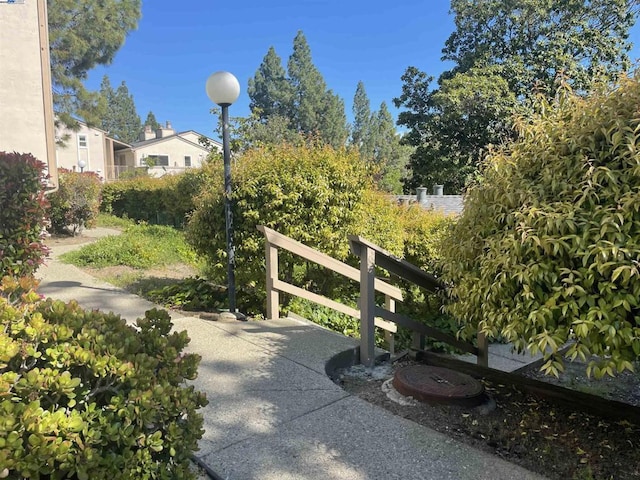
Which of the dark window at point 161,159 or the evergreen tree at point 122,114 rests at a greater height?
the evergreen tree at point 122,114

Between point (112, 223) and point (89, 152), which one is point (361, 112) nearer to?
point (89, 152)

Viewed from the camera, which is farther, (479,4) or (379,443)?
(479,4)

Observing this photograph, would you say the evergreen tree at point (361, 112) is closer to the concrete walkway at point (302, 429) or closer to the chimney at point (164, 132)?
the chimney at point (164, 132)

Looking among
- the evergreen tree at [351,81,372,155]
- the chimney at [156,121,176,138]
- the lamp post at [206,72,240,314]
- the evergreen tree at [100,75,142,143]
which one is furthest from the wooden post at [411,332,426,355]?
the evergreen tree at [100,75,142,143]

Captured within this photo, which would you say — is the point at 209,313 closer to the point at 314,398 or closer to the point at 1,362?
the point at 314,398

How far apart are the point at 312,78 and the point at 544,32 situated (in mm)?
39680

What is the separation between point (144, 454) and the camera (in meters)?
1.44

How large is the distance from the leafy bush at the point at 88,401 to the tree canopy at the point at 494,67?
1879 cm

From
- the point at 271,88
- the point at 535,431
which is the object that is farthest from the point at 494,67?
the point at 271,88

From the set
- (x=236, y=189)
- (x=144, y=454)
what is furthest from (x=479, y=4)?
(x=144, y=454)

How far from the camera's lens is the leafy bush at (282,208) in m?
5.35

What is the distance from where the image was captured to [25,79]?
21.5 feet

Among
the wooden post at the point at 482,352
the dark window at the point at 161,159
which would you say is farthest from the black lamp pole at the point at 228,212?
the dark window at the point at 161,159

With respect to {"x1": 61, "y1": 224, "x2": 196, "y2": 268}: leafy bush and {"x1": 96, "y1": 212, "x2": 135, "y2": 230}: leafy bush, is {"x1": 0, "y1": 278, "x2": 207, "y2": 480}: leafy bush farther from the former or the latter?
{"x1": 96, "y1": 212, "x2": 135, "y2": 230}: leafy bush
